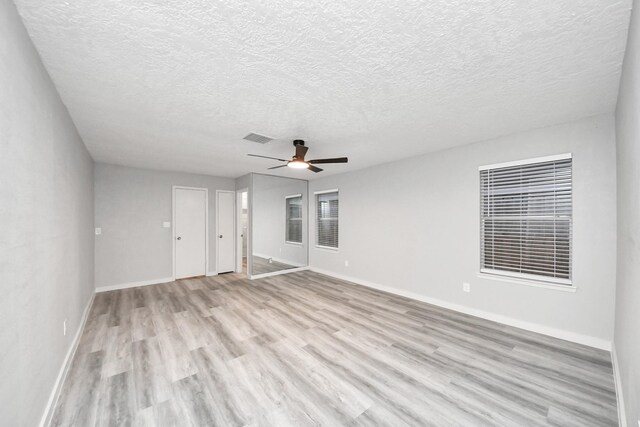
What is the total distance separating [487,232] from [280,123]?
3157 mm

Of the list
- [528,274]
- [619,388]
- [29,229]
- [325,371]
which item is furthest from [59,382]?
[528,274]

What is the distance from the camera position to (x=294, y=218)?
7117mm

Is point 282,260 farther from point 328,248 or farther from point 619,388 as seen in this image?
point 619,388

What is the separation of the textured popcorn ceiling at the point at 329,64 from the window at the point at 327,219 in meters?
3.14

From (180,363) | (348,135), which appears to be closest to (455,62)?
(348,135)

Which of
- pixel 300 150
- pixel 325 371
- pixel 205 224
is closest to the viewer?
pixel 325 371

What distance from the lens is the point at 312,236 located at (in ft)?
22.1

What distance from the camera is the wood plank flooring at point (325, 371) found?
184 centimetres

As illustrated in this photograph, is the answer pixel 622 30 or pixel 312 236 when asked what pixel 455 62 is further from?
pixel 312 236

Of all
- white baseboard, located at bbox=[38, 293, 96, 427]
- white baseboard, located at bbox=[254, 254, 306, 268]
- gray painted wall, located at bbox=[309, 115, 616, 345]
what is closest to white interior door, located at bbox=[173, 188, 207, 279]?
white baseboard, located at bbox=[254, 254, 306, 268]

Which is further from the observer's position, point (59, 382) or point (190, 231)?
point (190, 231)

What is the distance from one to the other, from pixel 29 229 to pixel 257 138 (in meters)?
2.36

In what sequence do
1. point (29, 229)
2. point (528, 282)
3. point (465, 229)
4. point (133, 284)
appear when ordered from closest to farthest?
point (29, 229) < point (528, 282) < point (465, 229) < point (133, 284)

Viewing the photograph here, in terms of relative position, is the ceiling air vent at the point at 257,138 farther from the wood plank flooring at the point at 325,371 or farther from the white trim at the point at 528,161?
the white trim at the point at 528,161
